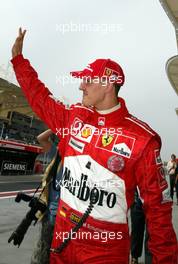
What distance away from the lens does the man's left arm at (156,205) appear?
145 centimetres

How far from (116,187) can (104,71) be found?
1.95 feet

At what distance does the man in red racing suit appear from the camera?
60.3 inches

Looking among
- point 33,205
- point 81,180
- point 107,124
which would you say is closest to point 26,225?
point 33,205

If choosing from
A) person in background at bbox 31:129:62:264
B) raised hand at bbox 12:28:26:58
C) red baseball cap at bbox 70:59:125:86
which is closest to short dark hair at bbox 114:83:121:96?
red baseball cap at bbox 70:59:125:86

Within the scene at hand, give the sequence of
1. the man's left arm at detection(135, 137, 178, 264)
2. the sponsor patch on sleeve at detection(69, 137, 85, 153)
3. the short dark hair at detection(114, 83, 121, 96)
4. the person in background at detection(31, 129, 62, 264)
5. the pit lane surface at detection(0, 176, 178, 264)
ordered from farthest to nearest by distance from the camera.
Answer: the pit lane surface at detection(0, 176, 178, 264) → the person in background at detection(31, 129, 62, 264) → the short dark hair at detection(114, 83, 121, 96) → the sponsor patch on sleeve at detection(69, 137, 85, 153) → the man's left arm at detection(135, 137, 178, 264)

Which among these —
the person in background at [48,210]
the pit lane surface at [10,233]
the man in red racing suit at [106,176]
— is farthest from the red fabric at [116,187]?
the pit lane surface at [10,233]

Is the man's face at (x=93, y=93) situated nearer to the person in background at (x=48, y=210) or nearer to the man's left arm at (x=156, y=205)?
the man's left arm at (x=156, y=205)

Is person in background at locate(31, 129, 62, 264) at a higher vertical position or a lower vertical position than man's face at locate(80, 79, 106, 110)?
lower

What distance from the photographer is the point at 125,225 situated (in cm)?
162

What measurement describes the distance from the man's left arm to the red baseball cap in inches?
16.0

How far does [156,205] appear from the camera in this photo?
1504 mm

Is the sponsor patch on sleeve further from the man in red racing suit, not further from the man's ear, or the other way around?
the man's ear

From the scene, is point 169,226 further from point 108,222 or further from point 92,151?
point 92,151

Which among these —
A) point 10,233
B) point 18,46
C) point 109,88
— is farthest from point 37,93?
point 10,233
